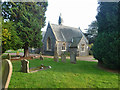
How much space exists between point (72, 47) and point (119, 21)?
50.8 feet

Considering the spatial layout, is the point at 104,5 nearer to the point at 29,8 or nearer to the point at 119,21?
the point at 119,21

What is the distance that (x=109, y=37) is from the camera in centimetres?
741

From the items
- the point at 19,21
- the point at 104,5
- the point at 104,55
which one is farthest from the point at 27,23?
the point at 104,55

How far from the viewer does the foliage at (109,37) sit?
6879 mm

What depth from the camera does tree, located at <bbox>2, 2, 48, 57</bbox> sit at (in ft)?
45.5

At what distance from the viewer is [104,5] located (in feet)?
27.8

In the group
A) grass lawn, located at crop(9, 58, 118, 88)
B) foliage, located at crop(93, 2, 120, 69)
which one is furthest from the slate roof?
grass lawn, located at crop(9, 58, 118, 88)

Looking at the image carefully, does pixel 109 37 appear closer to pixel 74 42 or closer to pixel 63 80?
pixel 63 80

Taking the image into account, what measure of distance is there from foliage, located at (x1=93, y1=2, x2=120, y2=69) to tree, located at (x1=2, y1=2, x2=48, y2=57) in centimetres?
1203

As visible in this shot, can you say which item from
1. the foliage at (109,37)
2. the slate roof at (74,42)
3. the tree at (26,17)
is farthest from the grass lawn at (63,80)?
the slate roof at (74,42)

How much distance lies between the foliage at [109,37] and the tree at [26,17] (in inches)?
474

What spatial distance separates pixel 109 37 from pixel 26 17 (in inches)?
570

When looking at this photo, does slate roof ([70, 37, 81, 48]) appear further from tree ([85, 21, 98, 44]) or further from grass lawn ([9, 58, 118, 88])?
grass lawn ([9, 58, 118, 88])

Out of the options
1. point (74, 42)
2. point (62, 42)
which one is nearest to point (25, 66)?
point (62, 42)
